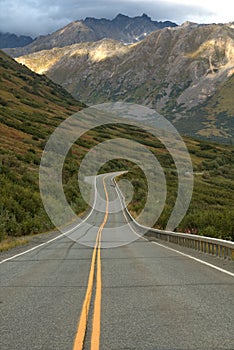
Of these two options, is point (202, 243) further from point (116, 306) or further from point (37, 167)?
point (37, 167)

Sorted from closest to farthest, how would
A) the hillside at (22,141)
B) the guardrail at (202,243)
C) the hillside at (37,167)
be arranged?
the guardrail at (202,243), the hillside at (37,167), the hillside at (22,141)

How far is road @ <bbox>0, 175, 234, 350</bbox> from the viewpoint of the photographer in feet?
20.2

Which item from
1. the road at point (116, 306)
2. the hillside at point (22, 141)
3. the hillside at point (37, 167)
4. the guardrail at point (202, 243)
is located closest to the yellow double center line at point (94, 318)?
the road at point (116, 306)

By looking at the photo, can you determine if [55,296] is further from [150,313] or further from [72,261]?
[72,261]

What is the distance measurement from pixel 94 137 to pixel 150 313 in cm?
10696

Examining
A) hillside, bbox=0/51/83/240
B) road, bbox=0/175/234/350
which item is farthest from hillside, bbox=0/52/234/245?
road, bbox=0/175/234/350

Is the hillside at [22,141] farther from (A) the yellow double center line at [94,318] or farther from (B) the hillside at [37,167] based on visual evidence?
(A) the yellow double center line at [94,318]

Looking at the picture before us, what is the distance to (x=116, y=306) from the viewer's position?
326 inches

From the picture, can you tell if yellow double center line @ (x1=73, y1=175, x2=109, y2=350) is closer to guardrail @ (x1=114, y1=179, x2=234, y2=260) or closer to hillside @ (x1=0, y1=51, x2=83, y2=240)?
guardrail @ (x1=114, y1=179, x2=234, y2=260)

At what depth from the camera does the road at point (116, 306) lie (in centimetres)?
616

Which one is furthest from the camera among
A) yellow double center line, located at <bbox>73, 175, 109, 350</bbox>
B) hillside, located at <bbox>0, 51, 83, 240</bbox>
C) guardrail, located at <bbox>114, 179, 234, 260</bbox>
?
hillside, located at <bbox>0, 51, 83, 240</bbox>

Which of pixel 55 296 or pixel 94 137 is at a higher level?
pixel 94 137

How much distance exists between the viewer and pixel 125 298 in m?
9.00

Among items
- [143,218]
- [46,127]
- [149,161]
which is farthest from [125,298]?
[46,127]
